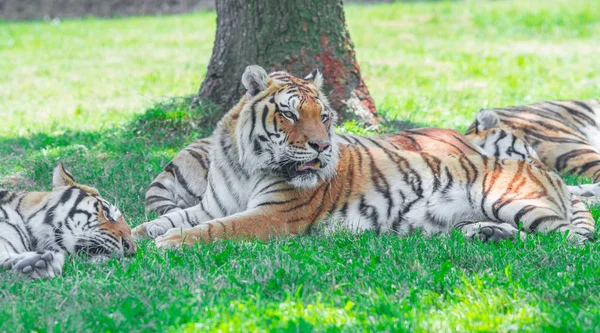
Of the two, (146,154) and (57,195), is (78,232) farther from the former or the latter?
(146,154)

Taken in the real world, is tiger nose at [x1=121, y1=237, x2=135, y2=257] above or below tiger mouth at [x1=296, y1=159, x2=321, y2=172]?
below

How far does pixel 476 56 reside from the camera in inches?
536

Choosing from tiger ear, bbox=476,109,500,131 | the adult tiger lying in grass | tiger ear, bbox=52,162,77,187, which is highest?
tiger ear, bbox=52,162,77,187

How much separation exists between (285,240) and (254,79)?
1121mm

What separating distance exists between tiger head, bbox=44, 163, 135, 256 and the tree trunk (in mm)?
3195

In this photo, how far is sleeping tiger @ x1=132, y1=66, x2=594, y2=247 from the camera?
5.10 meters

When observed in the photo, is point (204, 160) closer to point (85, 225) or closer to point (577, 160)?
point (85, 225)

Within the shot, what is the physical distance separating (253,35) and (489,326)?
4854 millimetres

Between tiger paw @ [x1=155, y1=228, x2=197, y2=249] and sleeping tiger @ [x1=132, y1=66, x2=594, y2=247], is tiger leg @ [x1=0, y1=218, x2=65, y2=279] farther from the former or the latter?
Result: sleeping tiger @ [x1=132, y1=66, x2=594, y2=247]

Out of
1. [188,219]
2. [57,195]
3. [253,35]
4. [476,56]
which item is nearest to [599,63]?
[476,56]

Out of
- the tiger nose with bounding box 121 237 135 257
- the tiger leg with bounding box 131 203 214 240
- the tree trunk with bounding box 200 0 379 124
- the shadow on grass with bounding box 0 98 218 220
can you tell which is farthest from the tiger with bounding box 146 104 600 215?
the tiger nose with bounding box 121 237 135 257

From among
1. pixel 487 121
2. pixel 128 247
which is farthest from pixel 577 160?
pixel 128 247

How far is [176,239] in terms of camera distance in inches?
194

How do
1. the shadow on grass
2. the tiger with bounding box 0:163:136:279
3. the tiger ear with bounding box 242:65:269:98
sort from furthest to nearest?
1. the shadow on grass
2. the tiger ear with bounding box 242:65:269:98
3. the tiger with bounding box 0:163:136:279
